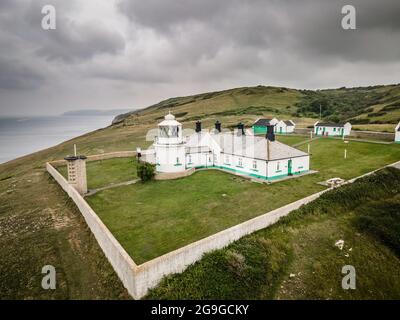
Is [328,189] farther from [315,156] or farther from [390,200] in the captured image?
[315,156]

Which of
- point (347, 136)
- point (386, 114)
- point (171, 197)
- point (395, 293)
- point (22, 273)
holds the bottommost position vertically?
point (395, 293)

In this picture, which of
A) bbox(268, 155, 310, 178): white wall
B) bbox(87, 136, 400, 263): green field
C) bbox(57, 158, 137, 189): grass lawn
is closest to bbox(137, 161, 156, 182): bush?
bbox(87, 136, 400, 263): green field

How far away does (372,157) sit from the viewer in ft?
106

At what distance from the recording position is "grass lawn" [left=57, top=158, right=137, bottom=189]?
26.0 meters

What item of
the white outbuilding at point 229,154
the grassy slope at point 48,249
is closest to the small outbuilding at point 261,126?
the white outbuilding at point 229,154

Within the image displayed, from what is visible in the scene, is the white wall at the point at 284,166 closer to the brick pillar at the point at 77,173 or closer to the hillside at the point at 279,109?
the brick pillar at the point at 77,173

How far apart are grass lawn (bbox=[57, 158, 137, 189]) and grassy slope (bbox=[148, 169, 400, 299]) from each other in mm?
15462

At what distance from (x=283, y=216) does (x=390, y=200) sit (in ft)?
33.5

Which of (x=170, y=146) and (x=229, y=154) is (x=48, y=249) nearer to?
(x=170, y=146)

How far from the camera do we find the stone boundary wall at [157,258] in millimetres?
10947

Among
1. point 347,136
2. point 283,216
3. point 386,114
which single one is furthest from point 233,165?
point 386,114

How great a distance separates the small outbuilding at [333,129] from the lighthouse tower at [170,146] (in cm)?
3141

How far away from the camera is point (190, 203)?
1978 cm

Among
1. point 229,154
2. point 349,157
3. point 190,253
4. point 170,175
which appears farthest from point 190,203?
point 349,157
